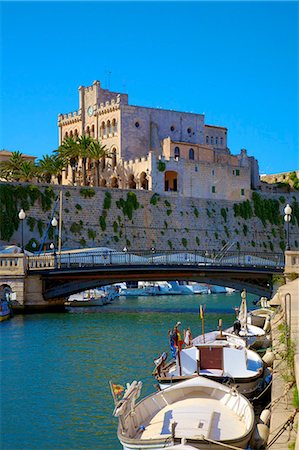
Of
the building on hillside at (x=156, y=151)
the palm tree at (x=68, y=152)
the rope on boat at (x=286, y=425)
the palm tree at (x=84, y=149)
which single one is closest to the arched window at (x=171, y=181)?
the building on hillside at (x=156, y=151)

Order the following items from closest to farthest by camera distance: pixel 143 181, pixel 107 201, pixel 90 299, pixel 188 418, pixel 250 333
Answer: pixel 188 418 < pixel 250 333 < pixel 90 299 < pixel 107 201 < pixel 143 181

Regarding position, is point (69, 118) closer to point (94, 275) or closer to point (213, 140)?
point (213, 140)

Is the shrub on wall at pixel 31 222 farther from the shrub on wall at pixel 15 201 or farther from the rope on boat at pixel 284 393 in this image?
the rope on boat at pixel 284 393

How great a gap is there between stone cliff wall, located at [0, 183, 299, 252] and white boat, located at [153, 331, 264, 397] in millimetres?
35677

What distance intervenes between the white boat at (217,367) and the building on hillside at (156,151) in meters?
46.8

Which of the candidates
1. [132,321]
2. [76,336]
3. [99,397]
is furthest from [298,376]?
[132,321]

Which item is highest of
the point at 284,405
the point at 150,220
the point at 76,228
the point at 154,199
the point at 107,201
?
the point at 154,199

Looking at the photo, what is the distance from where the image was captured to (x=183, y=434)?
38.5 feet

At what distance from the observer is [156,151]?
73.6m

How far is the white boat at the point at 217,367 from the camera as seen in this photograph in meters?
16.8

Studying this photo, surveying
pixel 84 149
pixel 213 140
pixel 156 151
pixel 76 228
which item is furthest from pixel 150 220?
pixel 213 140

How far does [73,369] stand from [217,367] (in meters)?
6.18

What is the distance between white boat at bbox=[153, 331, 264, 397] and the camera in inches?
660

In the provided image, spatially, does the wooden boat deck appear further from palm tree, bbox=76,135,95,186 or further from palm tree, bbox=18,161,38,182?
palm tree, bbox=76,135,95,186
